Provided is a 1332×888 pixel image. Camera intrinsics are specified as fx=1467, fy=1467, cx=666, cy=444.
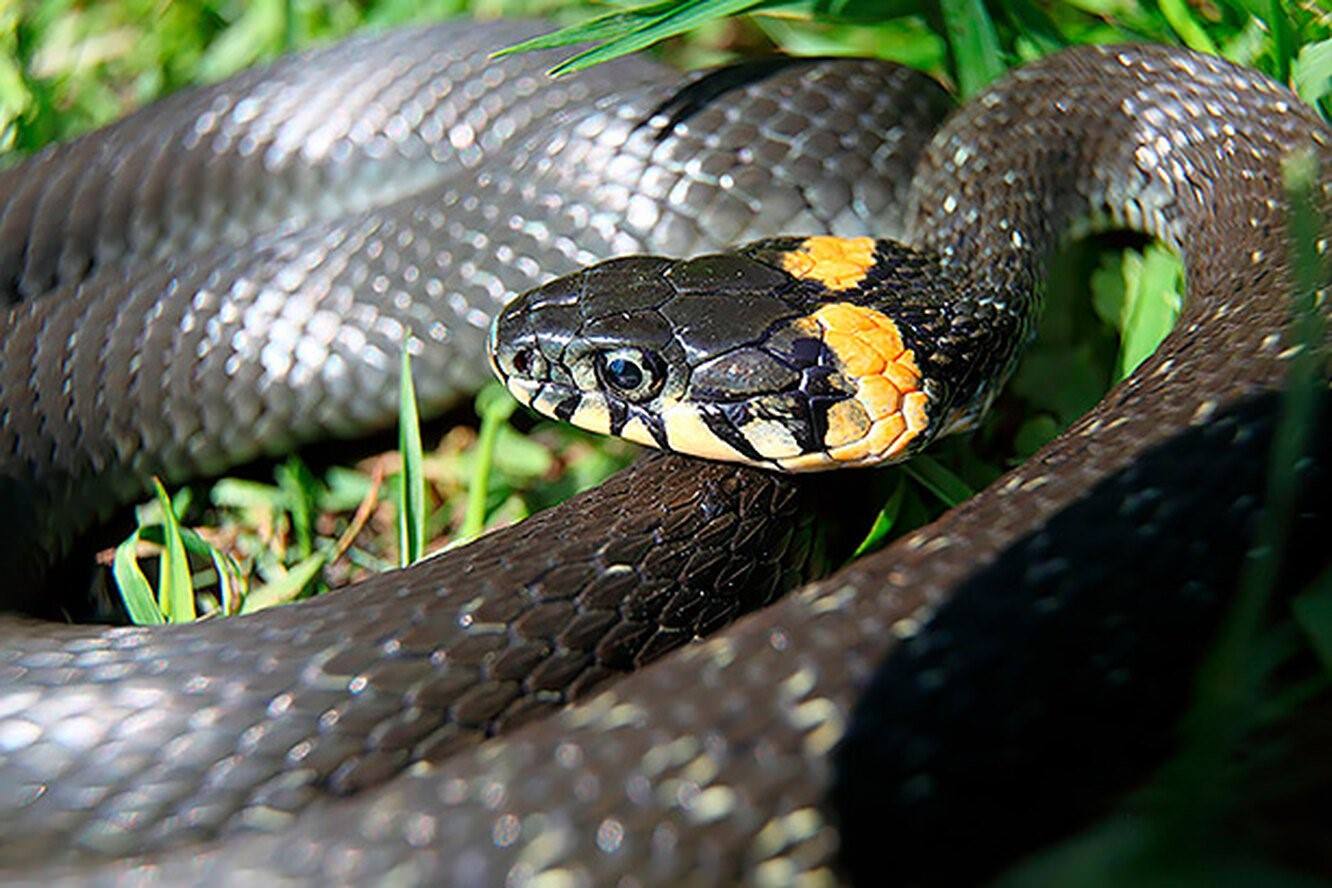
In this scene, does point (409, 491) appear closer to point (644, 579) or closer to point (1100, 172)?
point (644, 579)


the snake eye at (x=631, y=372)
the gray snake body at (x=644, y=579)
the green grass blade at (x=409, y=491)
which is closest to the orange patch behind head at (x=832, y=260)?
the gray snake body at (x=644, y=579)

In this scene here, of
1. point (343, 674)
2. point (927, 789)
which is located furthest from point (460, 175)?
point (927, 789)

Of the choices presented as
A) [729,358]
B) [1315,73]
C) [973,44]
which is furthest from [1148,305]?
[729,358]

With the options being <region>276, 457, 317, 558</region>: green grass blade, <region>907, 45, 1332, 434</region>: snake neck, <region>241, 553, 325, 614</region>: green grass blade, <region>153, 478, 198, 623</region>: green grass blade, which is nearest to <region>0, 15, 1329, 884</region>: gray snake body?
<region>907, 45, 1332, 434</region>: snake neck

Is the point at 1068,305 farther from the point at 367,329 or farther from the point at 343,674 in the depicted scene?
the point at 343,674

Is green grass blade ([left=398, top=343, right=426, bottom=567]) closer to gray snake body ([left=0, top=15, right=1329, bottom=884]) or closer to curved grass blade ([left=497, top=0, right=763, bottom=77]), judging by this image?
gray snake body ([left=0, top=15, right=1329, bottom=884])

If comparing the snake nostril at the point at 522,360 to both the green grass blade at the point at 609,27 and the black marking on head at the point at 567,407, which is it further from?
the green grass blade at the point at 609,27
